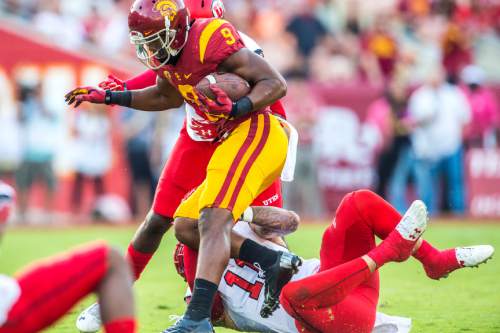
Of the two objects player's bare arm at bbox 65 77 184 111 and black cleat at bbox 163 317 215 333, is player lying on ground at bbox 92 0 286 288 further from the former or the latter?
black cleat at bbox 163 317 215 333

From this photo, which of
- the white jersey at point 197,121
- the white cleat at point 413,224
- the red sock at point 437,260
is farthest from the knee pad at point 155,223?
the white cleat at point 413,224

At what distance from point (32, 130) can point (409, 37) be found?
219 inches

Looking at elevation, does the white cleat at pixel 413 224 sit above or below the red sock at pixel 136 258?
above

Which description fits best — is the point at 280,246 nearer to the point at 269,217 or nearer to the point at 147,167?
the point at 269,217

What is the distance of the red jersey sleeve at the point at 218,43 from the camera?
538 centimetres

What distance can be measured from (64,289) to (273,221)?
5.68 ft

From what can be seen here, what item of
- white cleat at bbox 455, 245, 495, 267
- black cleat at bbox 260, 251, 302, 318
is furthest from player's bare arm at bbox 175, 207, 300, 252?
white cleat at bbox 455, 245, 495, 267

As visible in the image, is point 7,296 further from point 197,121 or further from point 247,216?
point 197,121

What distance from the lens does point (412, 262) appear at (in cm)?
857

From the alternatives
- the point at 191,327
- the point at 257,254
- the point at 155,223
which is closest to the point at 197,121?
the point at 155,223

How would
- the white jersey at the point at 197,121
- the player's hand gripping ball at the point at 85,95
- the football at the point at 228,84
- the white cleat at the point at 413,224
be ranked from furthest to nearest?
the player's hand gripping ball at the point at 85,95, the white jersey at the point at 197,121, the football at the point at 228,84, the white cleat at the point at 413,224

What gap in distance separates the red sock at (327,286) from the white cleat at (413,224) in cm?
25

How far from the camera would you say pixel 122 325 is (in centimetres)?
360

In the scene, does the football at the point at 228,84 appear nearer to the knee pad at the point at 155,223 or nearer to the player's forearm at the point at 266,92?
the player's forearm at the point at 266,92
